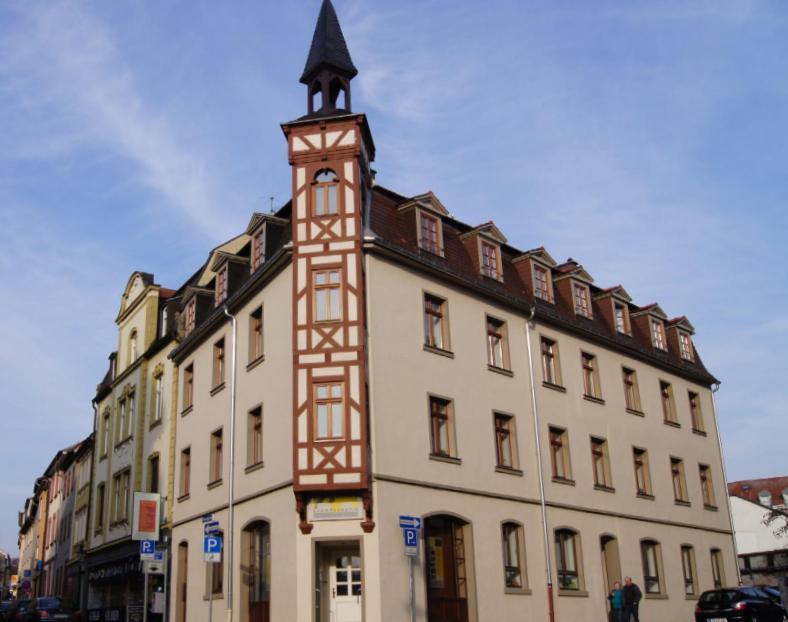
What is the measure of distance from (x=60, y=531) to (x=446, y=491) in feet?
144

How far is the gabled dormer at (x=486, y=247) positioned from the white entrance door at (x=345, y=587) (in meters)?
10.7

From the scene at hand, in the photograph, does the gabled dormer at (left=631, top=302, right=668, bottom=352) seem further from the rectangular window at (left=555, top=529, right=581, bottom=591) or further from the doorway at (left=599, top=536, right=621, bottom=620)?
the rectangular window at (left=555, top=529, right=581, bottom=591)

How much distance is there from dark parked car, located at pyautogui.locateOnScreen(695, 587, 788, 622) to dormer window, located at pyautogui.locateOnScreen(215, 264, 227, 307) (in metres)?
18.4

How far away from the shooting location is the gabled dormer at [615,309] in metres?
34.4

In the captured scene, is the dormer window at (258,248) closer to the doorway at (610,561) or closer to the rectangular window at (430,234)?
the rectangular window at (430,234)

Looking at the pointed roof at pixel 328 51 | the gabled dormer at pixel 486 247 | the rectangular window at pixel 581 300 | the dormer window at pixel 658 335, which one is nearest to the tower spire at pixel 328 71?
the pointed roof at pixel 328 51

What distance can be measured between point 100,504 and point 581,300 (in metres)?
24.3

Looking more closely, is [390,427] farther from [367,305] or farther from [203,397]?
[203,397]

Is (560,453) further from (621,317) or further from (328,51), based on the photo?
(328,51)

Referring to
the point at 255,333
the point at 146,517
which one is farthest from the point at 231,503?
the point at 255,333

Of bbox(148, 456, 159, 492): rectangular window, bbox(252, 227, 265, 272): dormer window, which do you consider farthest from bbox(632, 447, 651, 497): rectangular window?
bbox(148, 456, 159, 492): rectangular window

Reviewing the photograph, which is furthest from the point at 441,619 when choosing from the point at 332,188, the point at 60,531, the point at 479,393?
the point at 60,531

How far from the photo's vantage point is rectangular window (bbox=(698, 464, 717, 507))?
36562 mm

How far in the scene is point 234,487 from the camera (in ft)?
85.4
